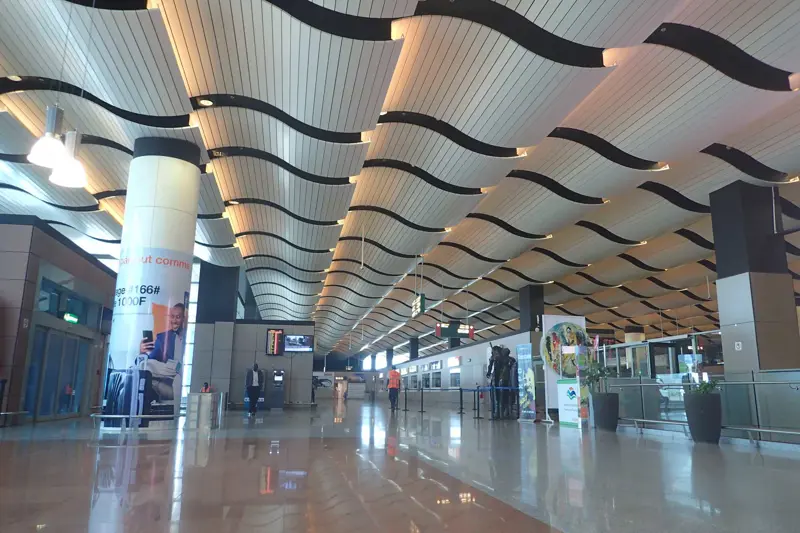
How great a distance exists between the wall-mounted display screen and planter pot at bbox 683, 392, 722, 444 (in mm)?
16268

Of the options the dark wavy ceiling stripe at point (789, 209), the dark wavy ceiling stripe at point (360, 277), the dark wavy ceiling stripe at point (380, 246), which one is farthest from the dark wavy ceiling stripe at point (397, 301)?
the dark wavy ceiling stripe at point (789, 209)

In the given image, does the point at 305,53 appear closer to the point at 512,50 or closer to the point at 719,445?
the point at 512,50

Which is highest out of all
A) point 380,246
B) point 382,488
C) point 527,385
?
point 380,246

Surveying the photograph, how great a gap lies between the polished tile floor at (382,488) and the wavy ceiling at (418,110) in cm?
553

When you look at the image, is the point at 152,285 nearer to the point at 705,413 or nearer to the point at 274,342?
the point at 705,413

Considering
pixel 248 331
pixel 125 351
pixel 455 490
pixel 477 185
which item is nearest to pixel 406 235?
pixel 477 185

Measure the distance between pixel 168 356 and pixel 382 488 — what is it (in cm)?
728

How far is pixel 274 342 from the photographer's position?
22.4 m

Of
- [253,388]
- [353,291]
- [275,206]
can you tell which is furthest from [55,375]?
[353,291]

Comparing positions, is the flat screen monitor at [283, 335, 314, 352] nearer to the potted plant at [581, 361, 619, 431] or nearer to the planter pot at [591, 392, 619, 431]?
the potted plant at [581, 361, 619, 431]

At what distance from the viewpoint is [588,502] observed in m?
4.16

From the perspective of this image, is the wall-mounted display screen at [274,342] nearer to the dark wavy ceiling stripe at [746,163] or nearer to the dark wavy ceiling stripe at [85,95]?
the dark wavy ceiling stripe at [85,95]

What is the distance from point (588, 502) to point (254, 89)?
8.13 metres

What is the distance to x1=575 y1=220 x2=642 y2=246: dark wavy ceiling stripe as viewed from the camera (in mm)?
17484
